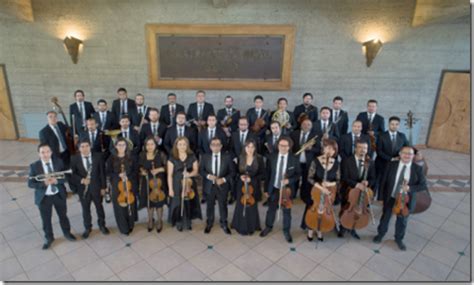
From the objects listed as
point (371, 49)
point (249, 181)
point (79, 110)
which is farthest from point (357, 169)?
point (79, 110)

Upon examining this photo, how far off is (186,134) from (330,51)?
4328mm

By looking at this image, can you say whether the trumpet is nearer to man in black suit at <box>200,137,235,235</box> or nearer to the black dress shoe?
Result: man in black suit at <box>200,137,235,235</box>

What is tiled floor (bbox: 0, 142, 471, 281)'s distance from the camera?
439 cm

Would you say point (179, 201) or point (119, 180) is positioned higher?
point (119, 180)

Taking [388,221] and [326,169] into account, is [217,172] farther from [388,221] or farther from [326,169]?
[388,221]


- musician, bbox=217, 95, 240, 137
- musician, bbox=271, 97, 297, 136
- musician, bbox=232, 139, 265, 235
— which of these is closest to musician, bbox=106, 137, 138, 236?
musician, bbox=232, 139, 265, 235

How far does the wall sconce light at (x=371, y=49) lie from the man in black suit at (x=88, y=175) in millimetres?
6510

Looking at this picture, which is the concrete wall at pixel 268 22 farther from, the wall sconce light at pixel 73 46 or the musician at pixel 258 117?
the musician at pixel 258 117

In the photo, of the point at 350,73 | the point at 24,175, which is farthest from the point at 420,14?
the point at 24,175

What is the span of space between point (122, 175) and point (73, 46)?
4748 millimetres

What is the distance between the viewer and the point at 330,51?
7965 millimetres

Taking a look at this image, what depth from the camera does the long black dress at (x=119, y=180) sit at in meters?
4.74

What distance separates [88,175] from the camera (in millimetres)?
4746

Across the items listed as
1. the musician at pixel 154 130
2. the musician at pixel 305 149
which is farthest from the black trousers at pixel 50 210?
the musician at pixel 305 149
